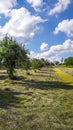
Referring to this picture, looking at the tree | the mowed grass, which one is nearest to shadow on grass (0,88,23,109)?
the mowed grass

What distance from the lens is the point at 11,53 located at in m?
50.6

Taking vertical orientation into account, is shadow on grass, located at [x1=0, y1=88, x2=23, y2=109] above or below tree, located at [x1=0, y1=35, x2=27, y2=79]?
below

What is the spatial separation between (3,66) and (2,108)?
95.3 ft

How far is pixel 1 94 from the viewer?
32.2 metres

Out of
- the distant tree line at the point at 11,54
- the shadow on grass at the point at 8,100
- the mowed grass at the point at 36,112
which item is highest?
the distant tree line at the point at 11,54

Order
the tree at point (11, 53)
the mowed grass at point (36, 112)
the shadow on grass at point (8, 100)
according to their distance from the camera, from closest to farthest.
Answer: the mowed grass at point (36, 112) → the shadow on grass at point (8, 100) → the tree at point (11, 53)

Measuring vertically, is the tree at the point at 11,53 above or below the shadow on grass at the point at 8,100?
above

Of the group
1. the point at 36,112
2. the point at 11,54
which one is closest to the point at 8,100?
the point at 36,112

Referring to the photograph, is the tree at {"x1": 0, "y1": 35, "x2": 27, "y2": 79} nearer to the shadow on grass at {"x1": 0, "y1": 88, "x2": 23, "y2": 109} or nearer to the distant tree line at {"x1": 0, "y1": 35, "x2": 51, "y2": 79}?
the distant tree line at {"x1": 0, "y1": 35, "x2": 51, "y2": 79}

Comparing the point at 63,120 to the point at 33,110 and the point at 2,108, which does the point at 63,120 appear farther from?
the point at 2,108

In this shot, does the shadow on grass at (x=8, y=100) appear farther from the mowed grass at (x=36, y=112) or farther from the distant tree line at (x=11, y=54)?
the distant tree line at (x=11, y=54)

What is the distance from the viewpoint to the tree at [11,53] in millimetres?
50644

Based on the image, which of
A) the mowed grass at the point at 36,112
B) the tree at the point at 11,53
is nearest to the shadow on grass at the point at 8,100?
the mowed grass at the point at 36,112

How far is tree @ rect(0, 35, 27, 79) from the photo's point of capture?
5064 cm
